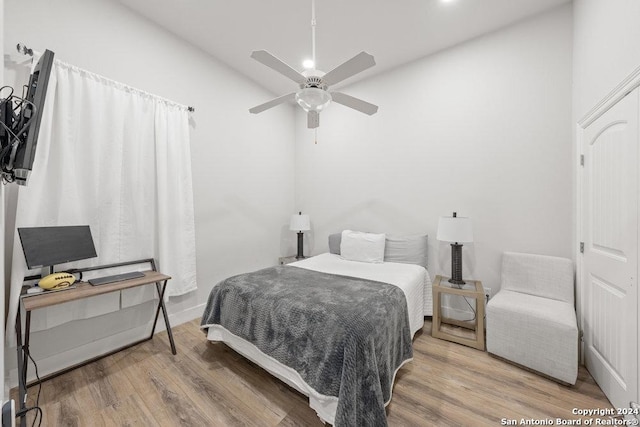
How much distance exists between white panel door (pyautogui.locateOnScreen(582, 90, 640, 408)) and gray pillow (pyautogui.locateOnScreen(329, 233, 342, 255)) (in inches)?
96.7

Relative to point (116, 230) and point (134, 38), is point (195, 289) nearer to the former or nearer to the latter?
point (116, 230)

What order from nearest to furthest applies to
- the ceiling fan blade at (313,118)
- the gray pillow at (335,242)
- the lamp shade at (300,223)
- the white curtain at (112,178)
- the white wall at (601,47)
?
1. the white wall at (601,47)
2. the white curtain at (112,178)
3. the ceiling fan blade at (313,118)
4. the gray pillow at (335,242)
5. the lamp shade at (300,223)

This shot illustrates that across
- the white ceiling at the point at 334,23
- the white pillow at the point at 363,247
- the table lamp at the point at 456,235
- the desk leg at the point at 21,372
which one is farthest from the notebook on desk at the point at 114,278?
the table lamp at the point at 456,235

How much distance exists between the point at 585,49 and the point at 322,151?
2.98 meters

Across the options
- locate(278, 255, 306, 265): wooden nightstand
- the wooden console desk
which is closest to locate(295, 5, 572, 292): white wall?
locate(278, 255, 306, 265): wooden nightstand

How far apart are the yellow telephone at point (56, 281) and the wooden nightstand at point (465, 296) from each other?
3.13 m

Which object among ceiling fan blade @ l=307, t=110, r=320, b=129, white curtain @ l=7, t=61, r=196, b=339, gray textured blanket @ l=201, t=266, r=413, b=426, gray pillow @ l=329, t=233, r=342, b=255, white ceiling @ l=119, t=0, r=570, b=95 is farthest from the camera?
gray pillow @ l=329, t=233, r=342, b=255

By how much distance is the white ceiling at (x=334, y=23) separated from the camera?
2389 millimetres

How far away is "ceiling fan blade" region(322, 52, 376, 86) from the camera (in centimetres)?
161

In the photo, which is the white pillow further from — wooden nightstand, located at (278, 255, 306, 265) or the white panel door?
the white panel door

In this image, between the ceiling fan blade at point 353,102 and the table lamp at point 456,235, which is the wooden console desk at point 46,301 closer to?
the ceiling fan blade at point 353,102

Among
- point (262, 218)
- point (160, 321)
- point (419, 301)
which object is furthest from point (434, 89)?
point (160, 321)

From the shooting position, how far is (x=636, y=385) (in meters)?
1.44

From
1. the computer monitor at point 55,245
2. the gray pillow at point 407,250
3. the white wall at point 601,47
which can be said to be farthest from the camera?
the gray pillow at point 407,250
